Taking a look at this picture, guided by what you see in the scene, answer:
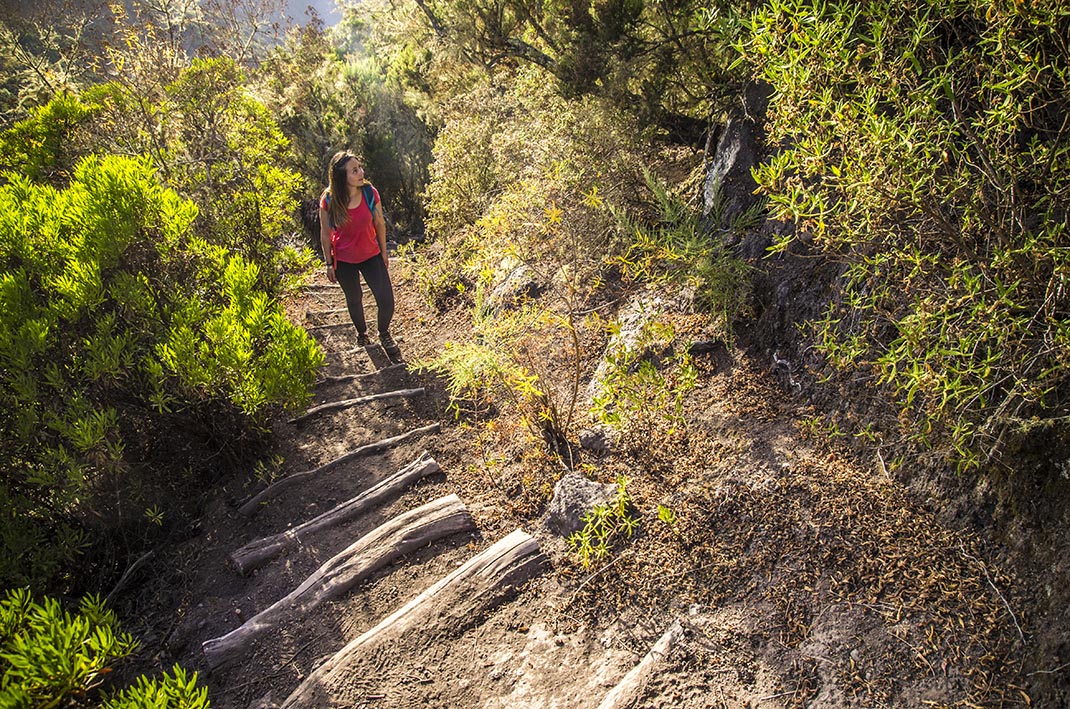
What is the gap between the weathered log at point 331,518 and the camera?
331 cm

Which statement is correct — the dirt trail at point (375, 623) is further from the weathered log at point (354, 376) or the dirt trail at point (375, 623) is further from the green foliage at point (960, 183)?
the green foliage at point (960, 183)

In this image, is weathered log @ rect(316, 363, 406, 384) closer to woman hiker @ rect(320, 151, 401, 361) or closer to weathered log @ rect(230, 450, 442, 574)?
woman hiker @ rect(320, 151, 401, 361)

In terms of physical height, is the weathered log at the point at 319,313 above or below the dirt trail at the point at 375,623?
above

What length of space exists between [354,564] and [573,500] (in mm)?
1266

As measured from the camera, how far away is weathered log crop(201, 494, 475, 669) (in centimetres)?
280

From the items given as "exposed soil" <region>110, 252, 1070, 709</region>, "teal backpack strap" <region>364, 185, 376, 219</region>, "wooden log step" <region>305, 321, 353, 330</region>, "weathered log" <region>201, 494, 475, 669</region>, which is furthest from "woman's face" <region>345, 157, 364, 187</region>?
"weathered log" <region>201, 494, 475, 669</region>

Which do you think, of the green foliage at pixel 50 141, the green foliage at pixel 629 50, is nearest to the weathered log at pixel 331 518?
the green foliage at pixel 629 50

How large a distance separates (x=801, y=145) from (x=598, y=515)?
6.44 feet

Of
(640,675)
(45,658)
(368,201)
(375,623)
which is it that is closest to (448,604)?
(375,623)

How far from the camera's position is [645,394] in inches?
128

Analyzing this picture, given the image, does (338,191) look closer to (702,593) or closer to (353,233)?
(353,233)

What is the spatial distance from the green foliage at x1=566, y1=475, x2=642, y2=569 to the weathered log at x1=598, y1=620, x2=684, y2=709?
0.51m

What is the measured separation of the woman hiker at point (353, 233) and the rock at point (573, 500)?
2.97m

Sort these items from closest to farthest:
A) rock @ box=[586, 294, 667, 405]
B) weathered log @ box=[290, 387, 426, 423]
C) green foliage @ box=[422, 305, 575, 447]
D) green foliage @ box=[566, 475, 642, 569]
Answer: green foliage @ box=[566, 475, 642, 569], green foliage @ box=[422, 305, 575, 447], rock @ box=[586, 294, 667, 405], weathered log @ box=[290, 387, 426, 423]
